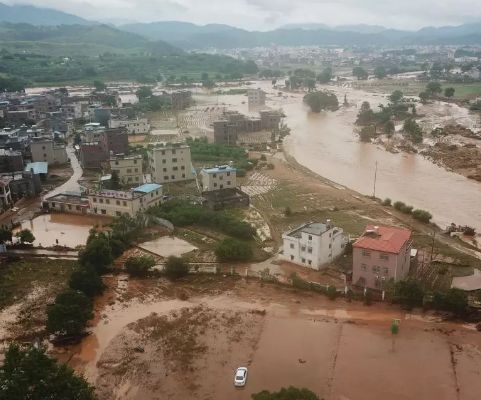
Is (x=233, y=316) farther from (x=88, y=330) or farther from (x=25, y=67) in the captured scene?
(x=25, y=67)

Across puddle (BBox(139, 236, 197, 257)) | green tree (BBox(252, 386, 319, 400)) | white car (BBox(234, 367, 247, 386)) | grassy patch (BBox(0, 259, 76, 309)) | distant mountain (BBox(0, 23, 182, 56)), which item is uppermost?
distant mountain (BBox(0, 23, 182, 56))

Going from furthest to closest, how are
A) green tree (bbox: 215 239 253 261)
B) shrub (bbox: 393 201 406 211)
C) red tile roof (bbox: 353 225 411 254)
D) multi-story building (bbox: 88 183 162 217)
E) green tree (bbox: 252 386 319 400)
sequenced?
shrub (bbox: 393 201 406 211) < multi-story building (bbox: 88 183 162 217) < green tree (bbox: 215 239 253 261) < red tile roof (bbox: 353 225 411 254) < green tree (bbox: 252 386 319 400)

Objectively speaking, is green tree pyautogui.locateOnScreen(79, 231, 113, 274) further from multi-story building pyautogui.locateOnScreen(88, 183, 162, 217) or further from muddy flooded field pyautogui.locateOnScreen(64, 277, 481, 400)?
multi-story building pyautogui.locateOnScreen(88, 183, 162, 217)

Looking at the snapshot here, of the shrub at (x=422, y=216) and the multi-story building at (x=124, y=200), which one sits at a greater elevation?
the multi-story building at (x=124, y=200)

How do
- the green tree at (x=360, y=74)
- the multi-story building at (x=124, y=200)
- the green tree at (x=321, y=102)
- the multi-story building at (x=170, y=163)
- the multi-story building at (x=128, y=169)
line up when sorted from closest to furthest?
the multi-story building at (x=124, y=200)
the multi-story building at (x=128, y=169)
the multi-story building at (x=170, y=163)
the green tree at (x=321, y=102)
the green tree at (x=360, y=74)

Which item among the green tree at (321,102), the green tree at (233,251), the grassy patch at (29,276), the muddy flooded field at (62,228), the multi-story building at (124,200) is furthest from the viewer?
the green tree at (321,102)

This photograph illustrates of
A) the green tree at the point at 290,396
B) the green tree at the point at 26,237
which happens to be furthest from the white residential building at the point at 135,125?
the green tree at the point at 290,396

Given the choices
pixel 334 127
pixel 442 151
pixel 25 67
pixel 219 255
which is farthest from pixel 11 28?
pixel 219 255

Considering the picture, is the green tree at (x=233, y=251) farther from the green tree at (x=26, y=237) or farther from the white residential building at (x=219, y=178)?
the white residential building at (x=219, y=178)

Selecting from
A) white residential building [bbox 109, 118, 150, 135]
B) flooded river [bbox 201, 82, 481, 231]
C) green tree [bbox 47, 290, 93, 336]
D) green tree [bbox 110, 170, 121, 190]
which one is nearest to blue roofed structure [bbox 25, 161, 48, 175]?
green tree [bbox 110, 170, 121, 190]
